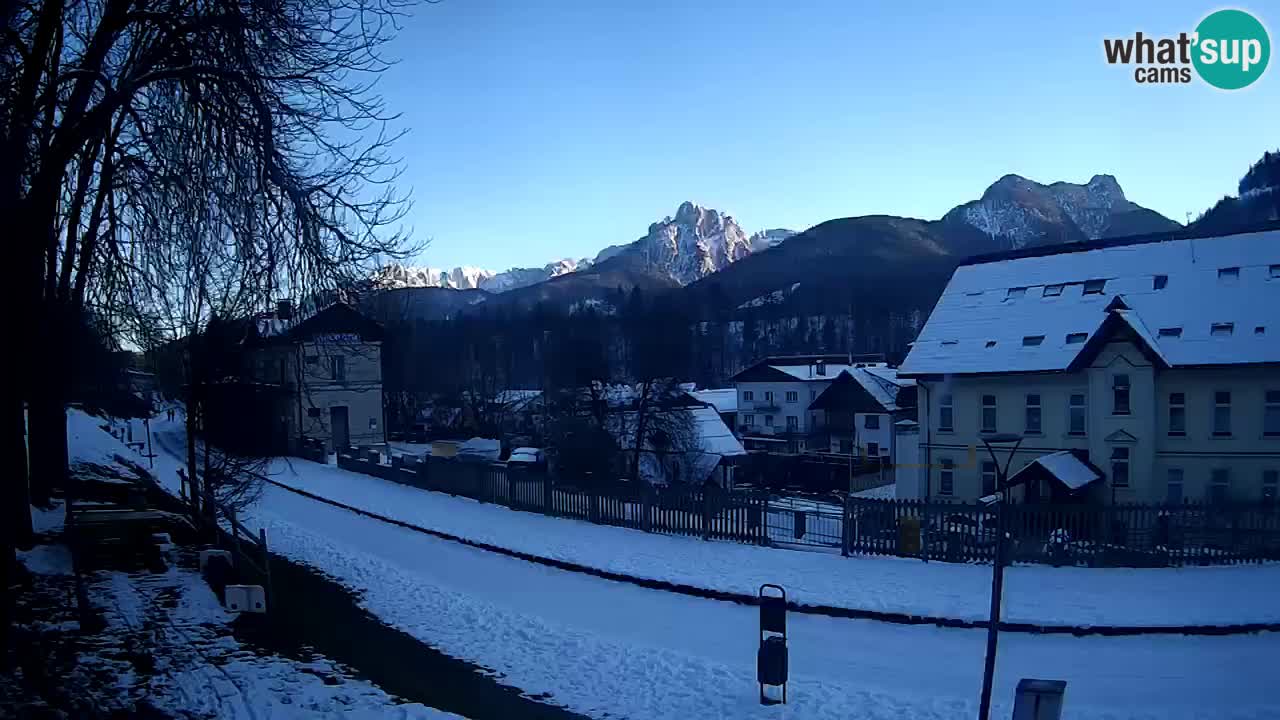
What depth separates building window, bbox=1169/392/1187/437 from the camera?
23.8 m

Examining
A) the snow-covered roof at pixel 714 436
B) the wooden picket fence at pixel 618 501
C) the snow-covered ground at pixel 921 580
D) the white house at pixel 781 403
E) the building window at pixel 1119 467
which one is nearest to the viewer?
the snow-covered ground at pixel 921 580

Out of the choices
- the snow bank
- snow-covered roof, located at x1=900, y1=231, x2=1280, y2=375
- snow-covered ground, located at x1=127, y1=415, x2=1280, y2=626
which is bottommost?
snow-covered ground, located at x1=127, y1=415, x2=1280, y2=626

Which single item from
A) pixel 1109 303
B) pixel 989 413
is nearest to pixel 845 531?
pixel 989 413

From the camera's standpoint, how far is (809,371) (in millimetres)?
60875

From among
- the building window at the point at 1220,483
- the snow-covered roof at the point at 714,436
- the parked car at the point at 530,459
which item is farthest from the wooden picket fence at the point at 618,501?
the building window at the point at 1220,483

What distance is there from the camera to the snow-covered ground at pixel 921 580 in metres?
12.4

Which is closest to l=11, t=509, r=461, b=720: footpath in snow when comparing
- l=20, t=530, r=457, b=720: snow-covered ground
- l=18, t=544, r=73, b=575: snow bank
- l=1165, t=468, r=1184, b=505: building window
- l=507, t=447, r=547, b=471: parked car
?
l=20, t=530, r=457, b=720: snow-covered ground

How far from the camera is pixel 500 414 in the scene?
188ft

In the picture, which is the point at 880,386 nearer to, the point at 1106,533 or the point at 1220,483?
the point at 1220,483

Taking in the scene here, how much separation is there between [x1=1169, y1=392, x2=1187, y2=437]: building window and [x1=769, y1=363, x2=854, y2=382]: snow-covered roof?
3533 centimetres

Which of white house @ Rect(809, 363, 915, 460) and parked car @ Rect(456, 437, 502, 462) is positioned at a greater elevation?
white house @ Rect(809, 363, 915, 460)

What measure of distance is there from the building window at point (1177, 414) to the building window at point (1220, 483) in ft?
4.58

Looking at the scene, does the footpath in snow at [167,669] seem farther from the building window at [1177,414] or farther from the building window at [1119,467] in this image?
the building window at [1177,414]

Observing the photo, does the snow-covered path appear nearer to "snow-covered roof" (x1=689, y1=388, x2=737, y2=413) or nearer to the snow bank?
the snow bank
